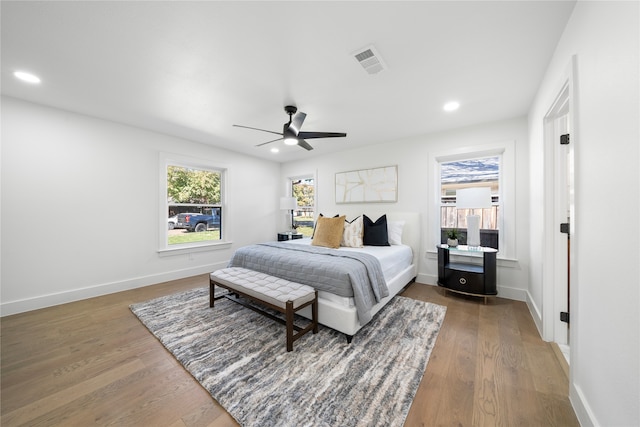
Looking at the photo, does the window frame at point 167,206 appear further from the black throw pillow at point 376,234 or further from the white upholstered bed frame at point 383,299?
the black throw pillow at point 376,234

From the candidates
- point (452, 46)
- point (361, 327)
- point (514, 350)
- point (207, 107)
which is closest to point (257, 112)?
point (207, 107)

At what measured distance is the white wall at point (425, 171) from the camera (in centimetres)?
302

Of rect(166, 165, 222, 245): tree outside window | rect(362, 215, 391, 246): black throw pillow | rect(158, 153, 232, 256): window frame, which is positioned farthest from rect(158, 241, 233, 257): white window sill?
rect(362, 215, 391, 246): black throw pillow

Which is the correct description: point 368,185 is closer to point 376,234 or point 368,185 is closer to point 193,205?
point 376,234

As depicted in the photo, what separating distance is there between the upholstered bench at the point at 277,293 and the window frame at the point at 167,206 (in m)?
1.81

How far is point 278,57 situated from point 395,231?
290 centimetres

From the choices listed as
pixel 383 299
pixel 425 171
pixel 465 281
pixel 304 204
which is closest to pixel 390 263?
pixel 383 299

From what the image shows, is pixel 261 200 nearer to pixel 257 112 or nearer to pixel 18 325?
pixel 257 112

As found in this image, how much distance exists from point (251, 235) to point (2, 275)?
3.32 meters

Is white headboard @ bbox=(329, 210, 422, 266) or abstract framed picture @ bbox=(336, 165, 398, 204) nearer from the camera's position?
white headboard @ bbox=(329, 210, 422, 266)

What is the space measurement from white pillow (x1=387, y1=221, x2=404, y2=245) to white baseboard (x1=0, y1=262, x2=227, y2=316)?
3539 mm

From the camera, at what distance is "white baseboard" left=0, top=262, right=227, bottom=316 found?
2.63 meters

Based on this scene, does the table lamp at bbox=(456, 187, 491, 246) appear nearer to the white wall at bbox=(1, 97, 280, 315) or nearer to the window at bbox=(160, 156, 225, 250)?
the window at bbox=(160, 156, 225, 250)

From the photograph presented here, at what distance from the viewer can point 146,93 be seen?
2518mm
